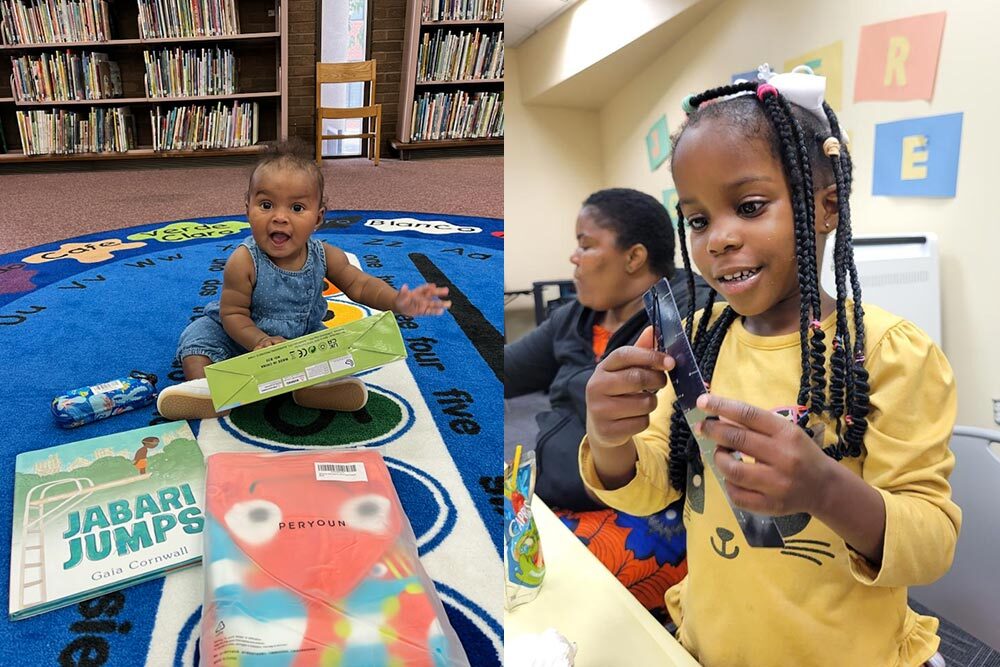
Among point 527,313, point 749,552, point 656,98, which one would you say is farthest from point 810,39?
point 527,313

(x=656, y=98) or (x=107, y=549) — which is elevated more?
(x=656, y=98)

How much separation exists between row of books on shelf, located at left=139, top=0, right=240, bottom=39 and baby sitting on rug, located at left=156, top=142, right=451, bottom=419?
2575 mm

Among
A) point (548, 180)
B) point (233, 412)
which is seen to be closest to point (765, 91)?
point (233, 412)

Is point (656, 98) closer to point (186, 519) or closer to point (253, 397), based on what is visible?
point (253, 397)

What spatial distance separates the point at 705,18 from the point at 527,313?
1.64 metres

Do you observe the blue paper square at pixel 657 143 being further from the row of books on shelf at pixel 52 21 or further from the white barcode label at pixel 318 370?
the row of books on shelf at pixel 52 21

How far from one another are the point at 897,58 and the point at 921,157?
228 mm

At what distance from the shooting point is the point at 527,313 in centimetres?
371

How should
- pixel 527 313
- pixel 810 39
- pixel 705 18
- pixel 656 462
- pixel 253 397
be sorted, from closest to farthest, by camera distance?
pixel 656 462 → pixel 253 397 → pixel 810 39 → pixel 705 18 → pixel 527 313

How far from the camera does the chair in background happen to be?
78cm

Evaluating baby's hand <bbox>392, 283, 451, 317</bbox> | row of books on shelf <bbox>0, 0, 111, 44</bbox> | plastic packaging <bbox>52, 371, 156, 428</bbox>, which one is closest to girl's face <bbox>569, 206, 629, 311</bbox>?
baby's hand <bbox>392, 283, 451, 317</bbox>

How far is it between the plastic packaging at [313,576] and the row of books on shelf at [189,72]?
126 inches

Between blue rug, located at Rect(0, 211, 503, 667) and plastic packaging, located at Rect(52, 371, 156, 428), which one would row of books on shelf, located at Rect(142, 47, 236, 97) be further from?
plastic packaging, located at Rect(52, 371, 156, 428)

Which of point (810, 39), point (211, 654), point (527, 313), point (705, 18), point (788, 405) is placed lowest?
point (527, 313)
